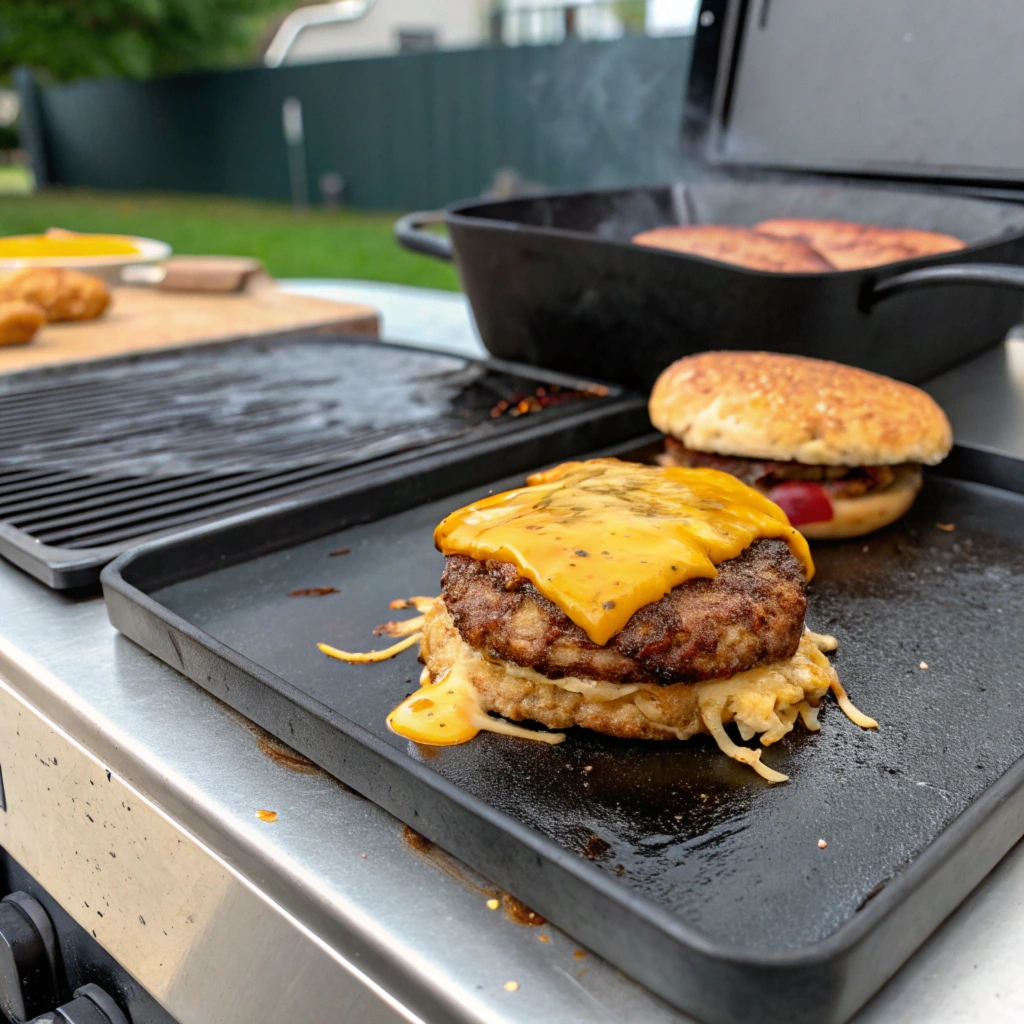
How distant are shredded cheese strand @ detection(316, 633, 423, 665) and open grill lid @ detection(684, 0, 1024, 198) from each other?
2017mm

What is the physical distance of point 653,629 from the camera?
965mm

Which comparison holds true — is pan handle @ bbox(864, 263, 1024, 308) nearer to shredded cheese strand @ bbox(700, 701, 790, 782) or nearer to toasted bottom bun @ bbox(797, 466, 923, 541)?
toasted bottom bun @ bbox(797, 466, 923, 541)

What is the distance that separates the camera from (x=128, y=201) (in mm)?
16641

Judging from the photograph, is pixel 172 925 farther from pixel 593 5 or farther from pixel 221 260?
pixel 593 5

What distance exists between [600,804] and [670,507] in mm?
371

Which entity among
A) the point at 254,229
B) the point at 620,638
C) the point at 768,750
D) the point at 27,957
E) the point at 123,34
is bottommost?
the point at 254,229

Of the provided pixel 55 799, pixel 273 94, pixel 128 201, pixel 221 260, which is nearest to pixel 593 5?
pixel 273 94

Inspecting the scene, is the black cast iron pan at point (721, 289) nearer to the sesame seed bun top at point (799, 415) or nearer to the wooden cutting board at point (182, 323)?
the sesame seed bun top at point (799, 415)

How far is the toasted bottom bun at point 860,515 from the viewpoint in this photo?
4.84 feet

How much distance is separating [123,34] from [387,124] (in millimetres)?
6150

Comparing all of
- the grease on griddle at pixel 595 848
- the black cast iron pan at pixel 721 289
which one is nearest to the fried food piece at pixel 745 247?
the black cast iron pan at pixel 721 289

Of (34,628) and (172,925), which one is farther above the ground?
(34,628)

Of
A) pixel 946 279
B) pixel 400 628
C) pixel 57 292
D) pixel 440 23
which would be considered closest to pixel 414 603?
pixel 400 628

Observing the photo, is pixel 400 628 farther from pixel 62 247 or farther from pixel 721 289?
pixel 62 247
